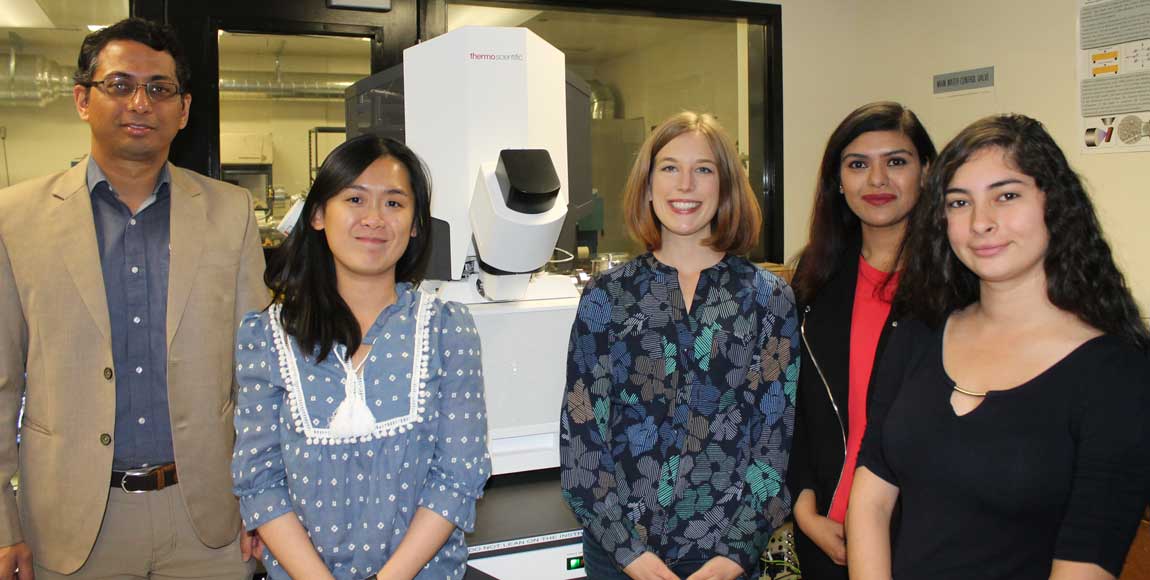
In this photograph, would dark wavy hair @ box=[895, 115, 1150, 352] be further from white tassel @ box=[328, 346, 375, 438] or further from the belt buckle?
the belt buckle

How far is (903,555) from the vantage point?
1.20m

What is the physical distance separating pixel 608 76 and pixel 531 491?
3694 mm

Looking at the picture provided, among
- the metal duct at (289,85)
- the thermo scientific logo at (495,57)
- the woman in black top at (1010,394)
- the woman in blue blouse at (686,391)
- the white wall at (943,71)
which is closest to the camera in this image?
the woman in black top at (1010,394)

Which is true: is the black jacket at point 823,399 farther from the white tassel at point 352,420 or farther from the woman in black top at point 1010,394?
the white tassel at point 352,420

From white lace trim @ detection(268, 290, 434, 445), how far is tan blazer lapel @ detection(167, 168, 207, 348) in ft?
1.10

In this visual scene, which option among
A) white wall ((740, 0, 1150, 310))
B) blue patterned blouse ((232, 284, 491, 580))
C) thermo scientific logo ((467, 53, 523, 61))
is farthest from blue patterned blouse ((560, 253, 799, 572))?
white wall ((740, 0, 1150, 310))

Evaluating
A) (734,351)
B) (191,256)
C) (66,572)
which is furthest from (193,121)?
(734,351)

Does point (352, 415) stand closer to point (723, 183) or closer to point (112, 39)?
point (723, 183)

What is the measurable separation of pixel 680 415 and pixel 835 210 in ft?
2.00

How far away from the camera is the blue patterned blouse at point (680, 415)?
1.39m

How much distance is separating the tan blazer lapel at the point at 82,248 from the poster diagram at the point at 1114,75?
3120 mm

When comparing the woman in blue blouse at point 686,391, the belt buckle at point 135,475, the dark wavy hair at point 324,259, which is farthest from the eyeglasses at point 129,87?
the woman in blue blouse at point 686,391

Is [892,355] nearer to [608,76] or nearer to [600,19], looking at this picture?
[600,19]

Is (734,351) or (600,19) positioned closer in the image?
(734,351)
